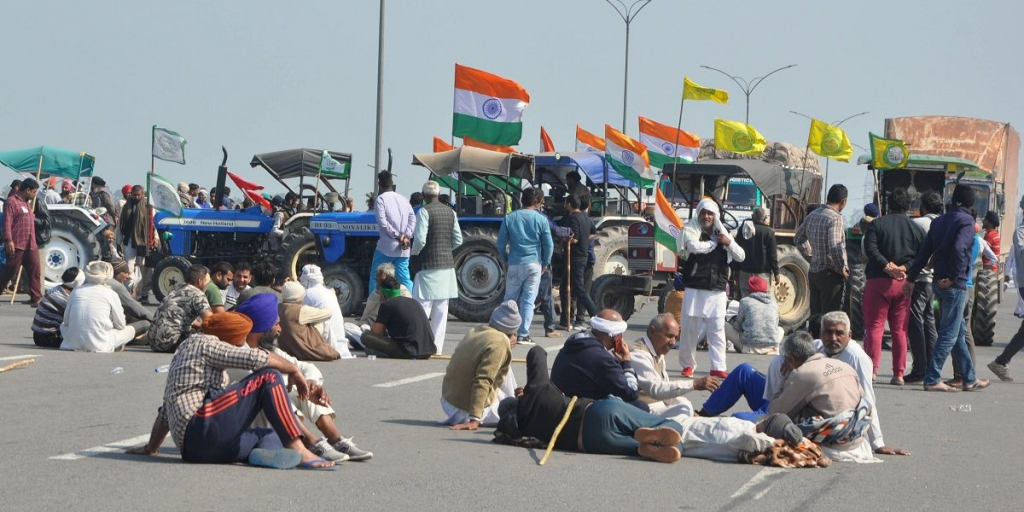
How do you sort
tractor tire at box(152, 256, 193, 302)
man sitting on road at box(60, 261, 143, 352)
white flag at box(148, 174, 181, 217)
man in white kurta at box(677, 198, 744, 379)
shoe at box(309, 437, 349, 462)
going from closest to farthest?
1. shoe at box(309, 437, 349, 462)
2. man in white kurta at box(677, 198, 744, 379)
3. man sitting on road at box(60, 261, 143, 352)
4. tractor tire at box(152, 256, 193, 302)
5. white flag at box(148, 174, 181, 217)

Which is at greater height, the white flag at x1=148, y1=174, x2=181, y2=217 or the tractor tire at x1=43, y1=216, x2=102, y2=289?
the white flag at x1=148, y1=174, x2=181, y2=217

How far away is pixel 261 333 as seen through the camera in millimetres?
8570

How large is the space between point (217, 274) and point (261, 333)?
724 centimetres

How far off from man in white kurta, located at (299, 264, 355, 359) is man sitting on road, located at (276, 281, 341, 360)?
0.18m

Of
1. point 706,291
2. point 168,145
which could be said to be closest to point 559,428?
point 706,291

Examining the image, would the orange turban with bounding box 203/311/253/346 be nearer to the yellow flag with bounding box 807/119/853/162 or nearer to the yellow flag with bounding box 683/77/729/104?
the yellow flag with bounding box 683/77/729/104

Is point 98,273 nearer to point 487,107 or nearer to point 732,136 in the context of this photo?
point 487,107

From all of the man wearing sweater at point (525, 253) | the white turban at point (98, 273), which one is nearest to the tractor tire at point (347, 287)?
the man wearing sweater at point (525, 253)

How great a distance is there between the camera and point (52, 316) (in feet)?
48.0

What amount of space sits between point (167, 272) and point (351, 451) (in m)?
15.1

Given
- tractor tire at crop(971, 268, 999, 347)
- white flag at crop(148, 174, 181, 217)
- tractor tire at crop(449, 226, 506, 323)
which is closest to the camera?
tractor tire at crop(971, 268, 999, 347)

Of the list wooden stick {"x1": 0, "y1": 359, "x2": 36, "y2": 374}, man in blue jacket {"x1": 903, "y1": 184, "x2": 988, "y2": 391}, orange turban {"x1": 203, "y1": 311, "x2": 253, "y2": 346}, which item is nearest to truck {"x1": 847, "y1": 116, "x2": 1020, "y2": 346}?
man in blue jacket {"x1": 903, "y1": 184, "x2": 988, "y2": 391}

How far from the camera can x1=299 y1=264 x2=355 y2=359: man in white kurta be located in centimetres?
1382

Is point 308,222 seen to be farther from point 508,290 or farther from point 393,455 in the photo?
point 393,455
